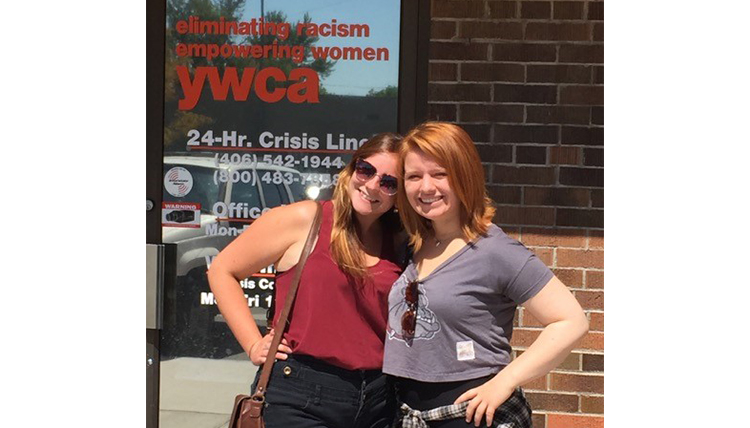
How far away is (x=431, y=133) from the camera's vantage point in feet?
9.05

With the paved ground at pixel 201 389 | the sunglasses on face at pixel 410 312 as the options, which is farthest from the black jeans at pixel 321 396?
the paved ground at pixel 201 389

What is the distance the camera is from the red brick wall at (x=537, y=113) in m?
4.42

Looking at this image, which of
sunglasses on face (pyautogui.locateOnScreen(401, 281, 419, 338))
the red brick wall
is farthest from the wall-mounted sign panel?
sunglasses on face (pyautogui.locateOnScreen(401, 281, 419, 338))

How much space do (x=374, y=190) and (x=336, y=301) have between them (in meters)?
0.37

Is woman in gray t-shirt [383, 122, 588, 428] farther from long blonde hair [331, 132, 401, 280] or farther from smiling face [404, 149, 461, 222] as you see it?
long blonde hair [331, 132, 401, 280]

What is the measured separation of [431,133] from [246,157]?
6.82 ft

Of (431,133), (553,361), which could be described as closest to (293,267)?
(431,133)

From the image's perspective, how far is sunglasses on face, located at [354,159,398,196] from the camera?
9.51 ft

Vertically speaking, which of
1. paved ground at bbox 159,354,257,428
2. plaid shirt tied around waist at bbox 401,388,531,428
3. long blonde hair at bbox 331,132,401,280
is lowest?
paved ground at bbox 159,354,257,428

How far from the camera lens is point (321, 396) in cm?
286

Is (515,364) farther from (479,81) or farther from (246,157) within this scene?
(246,157)

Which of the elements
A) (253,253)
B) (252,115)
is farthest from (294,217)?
(252,115)

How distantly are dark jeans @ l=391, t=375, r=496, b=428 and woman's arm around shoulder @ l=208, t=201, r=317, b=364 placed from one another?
1.49ft

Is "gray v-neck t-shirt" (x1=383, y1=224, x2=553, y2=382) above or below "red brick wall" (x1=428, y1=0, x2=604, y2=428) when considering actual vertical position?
below
